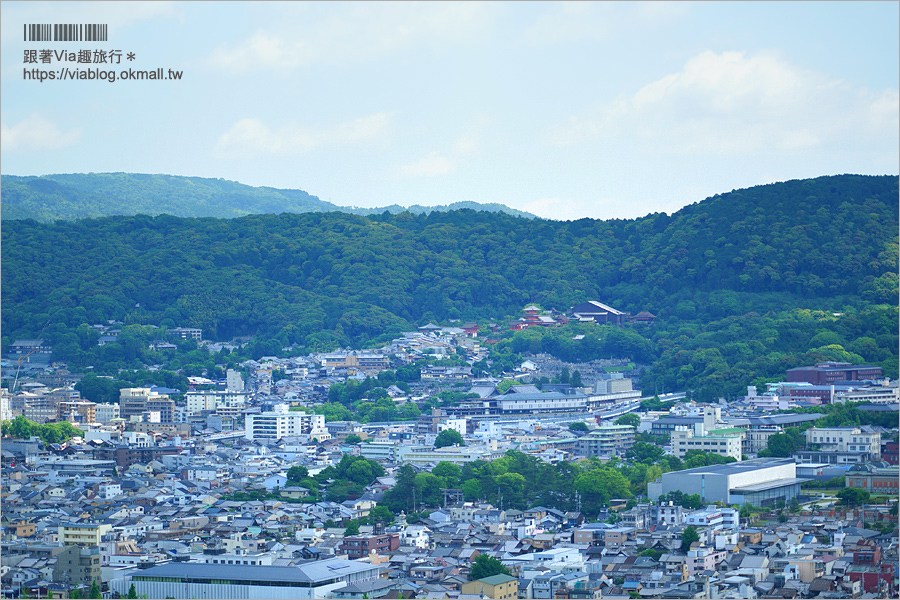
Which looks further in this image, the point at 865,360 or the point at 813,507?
the point at 865,360

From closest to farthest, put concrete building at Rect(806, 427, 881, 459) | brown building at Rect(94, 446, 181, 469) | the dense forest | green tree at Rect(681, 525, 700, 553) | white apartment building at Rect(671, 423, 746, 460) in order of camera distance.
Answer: green tree at Rect(681, 525, 700, 553), concrete building at Rect(806, 427, 881, 459), white apartment building at Rect(671, 423, 746, 460), brown building at Rect(94, 446, 181, 469), the dense forest

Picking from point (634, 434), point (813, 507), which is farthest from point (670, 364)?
point (813, 507)

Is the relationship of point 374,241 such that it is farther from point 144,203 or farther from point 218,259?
point 144,203

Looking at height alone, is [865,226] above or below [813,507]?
above

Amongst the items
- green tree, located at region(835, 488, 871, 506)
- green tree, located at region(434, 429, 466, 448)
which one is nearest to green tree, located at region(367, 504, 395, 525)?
green tree, located at region(835, 488, 871, 506)

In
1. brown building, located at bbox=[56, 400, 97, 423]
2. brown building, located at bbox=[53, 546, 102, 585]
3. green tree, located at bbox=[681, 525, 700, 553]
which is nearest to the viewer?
brown building, located at bbox=[53, 546, 102, 585]

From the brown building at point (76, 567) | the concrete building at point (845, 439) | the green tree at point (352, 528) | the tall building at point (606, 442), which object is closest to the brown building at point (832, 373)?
the tall building at point (606, 442)

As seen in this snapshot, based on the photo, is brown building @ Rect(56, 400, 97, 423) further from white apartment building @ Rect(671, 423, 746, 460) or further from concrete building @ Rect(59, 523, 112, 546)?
concrete building @ Rect(59, 523, 112, 546)
